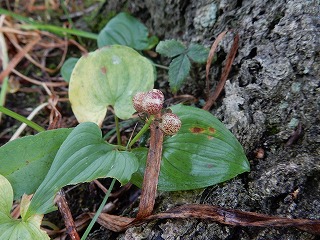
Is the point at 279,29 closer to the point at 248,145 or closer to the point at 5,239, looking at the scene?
the point at 248,145

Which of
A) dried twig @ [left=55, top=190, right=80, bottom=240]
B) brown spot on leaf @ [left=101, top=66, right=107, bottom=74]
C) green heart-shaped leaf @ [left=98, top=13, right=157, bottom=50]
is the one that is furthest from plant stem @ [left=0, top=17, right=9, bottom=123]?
dried twig @ [left=55, top=190, right=80, bottom=240]

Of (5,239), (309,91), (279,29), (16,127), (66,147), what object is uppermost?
(279,29)

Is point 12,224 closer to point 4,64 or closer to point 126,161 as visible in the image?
point 126,161

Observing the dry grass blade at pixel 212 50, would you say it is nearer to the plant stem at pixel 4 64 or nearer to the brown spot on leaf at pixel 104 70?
the brown spot on leaf at pixel 104 70

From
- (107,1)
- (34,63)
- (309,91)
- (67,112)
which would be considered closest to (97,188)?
(67,112)

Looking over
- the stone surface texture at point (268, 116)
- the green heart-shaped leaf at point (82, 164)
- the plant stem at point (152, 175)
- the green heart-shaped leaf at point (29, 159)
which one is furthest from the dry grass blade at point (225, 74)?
the green heart-shaped leaf at point (29, 159)

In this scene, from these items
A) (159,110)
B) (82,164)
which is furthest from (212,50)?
(82,164)
